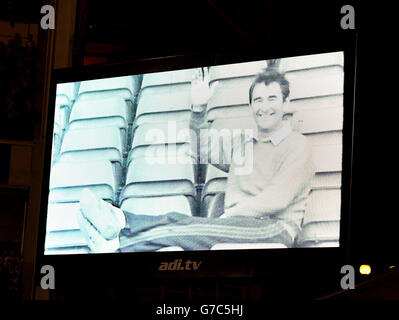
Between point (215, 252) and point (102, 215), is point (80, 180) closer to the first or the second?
point (102, 215)

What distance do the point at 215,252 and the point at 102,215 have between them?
334 millimetres

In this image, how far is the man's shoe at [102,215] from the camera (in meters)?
1.80

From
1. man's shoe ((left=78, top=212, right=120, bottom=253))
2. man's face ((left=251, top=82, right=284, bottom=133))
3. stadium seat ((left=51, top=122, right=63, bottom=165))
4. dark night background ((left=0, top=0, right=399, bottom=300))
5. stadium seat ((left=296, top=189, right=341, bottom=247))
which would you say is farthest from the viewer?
dark night background ((left=0, top=0, right=399, bottom=300))

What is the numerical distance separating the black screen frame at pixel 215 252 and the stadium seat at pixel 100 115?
7 cm

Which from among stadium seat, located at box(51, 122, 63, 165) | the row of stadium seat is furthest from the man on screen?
stadium seat, located at box(51, 122, 63, 165)

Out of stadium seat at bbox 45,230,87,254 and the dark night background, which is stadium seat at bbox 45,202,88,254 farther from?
the dark night background

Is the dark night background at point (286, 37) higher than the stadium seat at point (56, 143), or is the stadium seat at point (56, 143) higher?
the dark night background at point (286, 37)

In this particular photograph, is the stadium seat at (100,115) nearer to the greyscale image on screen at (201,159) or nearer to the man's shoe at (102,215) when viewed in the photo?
the greyscale image on screen at (201,159)

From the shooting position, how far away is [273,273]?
1601 mm

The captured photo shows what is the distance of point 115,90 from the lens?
1.90 meters

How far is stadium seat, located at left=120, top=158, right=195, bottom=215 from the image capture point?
1729 millimetres

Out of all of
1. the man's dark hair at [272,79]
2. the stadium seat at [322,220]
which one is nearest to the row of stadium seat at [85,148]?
the man's dark hair at [272,79]
